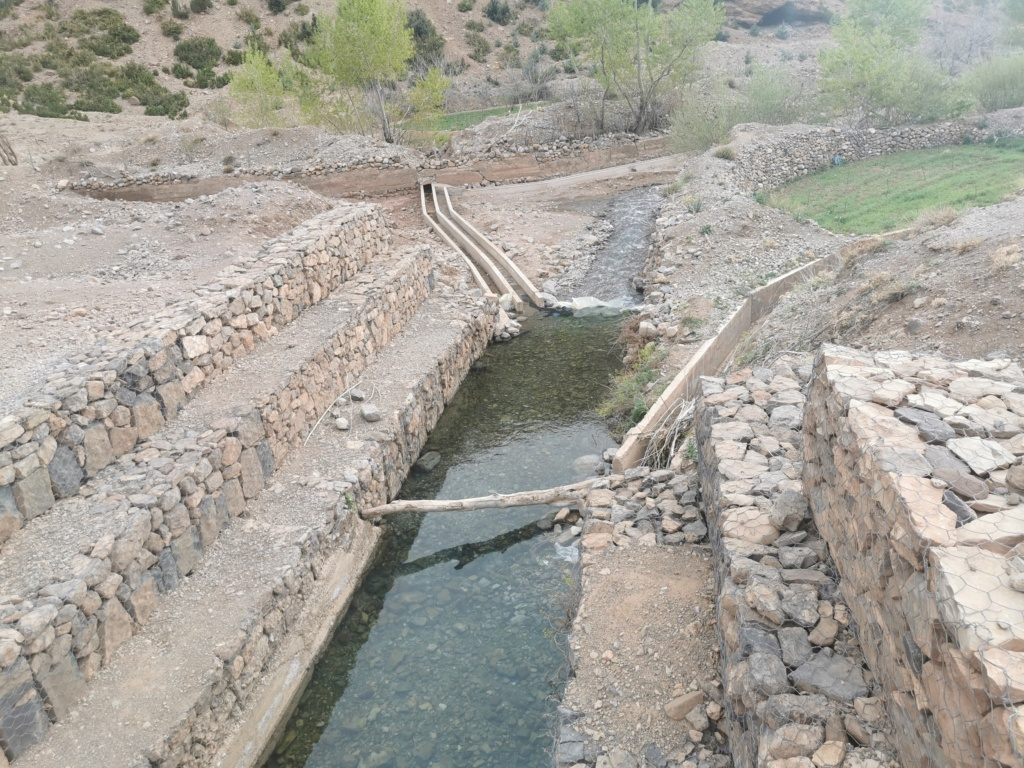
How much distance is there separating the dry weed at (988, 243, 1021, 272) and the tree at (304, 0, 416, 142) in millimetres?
22752

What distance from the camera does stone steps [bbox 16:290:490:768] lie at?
5.46 m

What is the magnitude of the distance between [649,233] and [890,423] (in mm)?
15644

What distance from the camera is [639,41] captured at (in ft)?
90.2

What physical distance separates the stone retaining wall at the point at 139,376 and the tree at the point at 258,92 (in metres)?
20.0

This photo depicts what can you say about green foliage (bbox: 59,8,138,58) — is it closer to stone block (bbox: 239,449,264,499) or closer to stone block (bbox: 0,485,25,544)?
stone block (bbox: 239,449,264,499)

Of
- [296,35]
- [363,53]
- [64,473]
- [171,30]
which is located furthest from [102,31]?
[64,473]

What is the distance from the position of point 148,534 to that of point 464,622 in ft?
10.6

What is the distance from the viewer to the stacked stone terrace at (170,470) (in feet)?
18.2

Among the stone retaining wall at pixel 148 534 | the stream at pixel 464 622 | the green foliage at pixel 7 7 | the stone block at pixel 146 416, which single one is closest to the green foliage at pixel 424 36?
the green foliage at pixel 7 7

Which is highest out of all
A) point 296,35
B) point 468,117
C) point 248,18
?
point 248,18

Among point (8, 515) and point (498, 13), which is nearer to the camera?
point (8, 515)

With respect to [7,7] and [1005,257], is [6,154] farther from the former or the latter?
[1005,257]

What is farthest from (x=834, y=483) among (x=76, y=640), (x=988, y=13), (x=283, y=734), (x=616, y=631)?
(x=988, y=13)

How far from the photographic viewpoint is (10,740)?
502 centimetres
